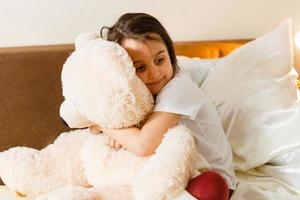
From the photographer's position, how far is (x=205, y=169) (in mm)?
1059

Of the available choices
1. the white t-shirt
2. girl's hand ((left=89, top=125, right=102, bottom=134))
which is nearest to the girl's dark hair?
the white t-shirt

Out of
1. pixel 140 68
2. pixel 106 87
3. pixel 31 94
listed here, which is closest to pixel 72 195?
pixel 106 87

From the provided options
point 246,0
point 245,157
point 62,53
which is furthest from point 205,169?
point 246,0

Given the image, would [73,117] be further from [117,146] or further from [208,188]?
[208,188]

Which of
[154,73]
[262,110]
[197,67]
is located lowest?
[262,110]

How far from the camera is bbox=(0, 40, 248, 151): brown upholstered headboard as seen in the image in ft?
5.01

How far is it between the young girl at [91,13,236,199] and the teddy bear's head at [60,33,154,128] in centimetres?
4

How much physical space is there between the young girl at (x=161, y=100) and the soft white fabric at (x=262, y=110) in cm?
20

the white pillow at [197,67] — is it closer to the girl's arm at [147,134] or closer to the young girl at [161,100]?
the young girl at [161,100]

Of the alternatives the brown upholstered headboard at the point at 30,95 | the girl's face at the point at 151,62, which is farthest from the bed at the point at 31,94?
the girl's face at the point at 151,62

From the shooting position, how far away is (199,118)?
1.17 m

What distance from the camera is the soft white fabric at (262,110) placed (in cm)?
135

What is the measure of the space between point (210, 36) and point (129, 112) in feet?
3.26

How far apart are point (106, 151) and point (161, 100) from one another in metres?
0.20
